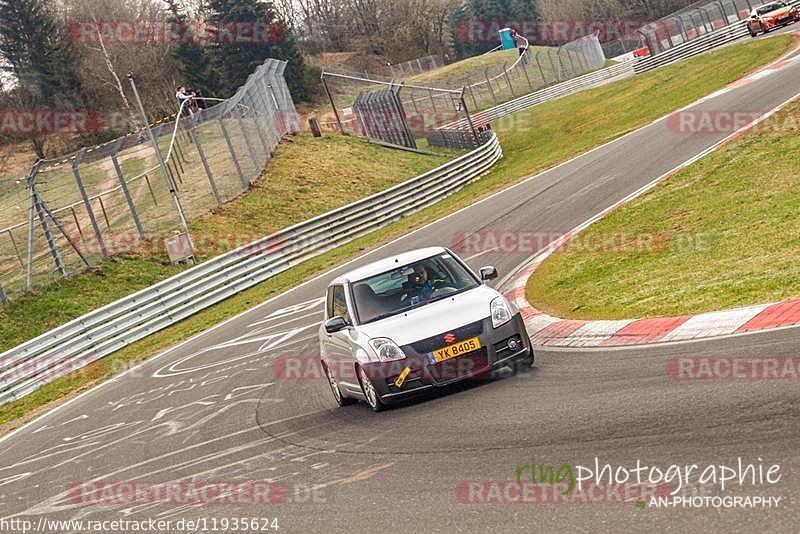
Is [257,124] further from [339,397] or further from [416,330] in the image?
[416,330]

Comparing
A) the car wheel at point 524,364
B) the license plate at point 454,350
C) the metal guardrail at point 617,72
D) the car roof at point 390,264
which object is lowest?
the metal guardrail at point 617,72

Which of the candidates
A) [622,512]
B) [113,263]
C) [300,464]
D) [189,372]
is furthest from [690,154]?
[622,512]

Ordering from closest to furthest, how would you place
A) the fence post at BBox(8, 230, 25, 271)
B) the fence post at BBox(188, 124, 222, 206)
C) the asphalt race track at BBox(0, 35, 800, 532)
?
the asphalt race track at BBox(0, 35, 800, 532)
the fence post at BBox(8, 230, 25, 271)
the fence post at BBox(188, 124, 222, 206)

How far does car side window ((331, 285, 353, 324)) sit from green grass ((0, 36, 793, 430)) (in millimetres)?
8249

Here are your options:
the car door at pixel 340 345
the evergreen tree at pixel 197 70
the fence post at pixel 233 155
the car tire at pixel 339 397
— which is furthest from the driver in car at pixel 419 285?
the evergreen tree at pixel 197 70

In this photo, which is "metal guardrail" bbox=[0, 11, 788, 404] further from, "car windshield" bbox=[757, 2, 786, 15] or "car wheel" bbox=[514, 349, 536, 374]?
"car windshield" bbox=[757, 2, 786, 15]

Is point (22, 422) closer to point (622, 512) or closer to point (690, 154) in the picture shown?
point (622, 512)

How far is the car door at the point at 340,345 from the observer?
1070 centimetres

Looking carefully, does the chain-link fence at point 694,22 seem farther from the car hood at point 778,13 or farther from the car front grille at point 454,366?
the car front grille at point 454,366

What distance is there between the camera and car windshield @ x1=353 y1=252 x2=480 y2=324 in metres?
10.8

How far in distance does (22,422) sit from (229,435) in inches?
297

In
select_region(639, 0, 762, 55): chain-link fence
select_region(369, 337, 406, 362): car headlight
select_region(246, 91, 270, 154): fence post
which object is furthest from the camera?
select_region(639, 0, 762, 55): chain-link fence

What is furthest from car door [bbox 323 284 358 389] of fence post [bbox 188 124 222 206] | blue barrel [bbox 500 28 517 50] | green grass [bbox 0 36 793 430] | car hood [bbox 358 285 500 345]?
blue barrel [bbox 500 28 517 50]

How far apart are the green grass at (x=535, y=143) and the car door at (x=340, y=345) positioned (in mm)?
8160
